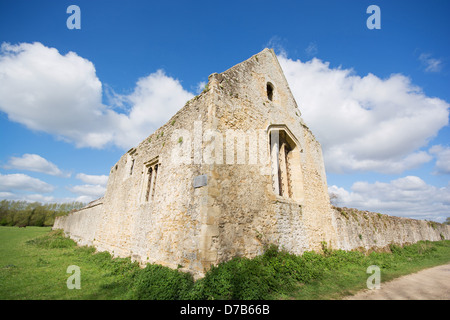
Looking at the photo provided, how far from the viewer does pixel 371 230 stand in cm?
1291

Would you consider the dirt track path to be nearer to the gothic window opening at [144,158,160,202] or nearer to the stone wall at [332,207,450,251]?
the stone wall at [332,207,450,251]

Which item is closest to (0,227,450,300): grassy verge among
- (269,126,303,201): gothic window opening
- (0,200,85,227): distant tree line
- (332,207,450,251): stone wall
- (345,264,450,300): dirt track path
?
(345,264,450,300): dirt track path

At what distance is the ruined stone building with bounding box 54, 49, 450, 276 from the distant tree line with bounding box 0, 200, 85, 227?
5136 cm

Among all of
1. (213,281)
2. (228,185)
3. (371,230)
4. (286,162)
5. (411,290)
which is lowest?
(411,290)

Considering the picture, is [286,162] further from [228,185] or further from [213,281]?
[213,281]

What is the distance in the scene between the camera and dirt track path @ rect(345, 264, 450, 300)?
455 centimetres

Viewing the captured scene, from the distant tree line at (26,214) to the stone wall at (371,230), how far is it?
56376mm

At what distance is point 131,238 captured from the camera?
Result: 829cm

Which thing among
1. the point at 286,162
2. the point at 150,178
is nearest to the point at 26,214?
the point at 150,178

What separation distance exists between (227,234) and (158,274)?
6.93 feet

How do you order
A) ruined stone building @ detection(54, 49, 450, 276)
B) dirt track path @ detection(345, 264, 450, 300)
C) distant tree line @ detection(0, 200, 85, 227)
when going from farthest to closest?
distant tree line @ detection(0, 200, 85, 227) → ruined stone building @ detection(54, 49, 450, 276) → dirt track path @ detection(345, 264, 450, 300)

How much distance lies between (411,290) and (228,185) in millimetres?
5628
